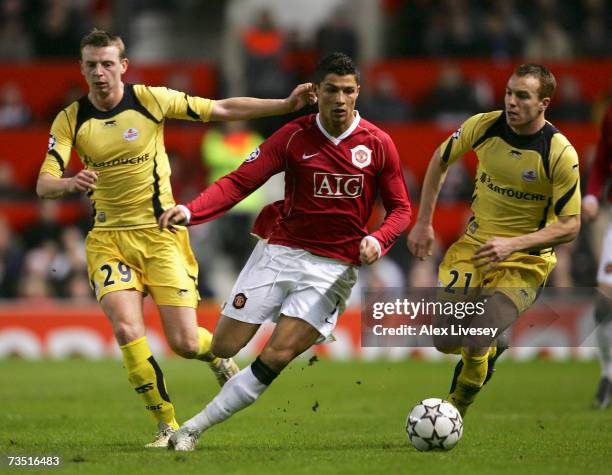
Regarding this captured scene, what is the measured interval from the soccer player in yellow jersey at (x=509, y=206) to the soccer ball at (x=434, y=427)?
0.78 metres

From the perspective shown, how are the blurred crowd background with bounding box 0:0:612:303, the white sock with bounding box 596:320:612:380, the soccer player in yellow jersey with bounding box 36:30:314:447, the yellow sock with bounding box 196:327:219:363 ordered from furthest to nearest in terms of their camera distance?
1. the blurred crowd background with bounding box 0:0:612:303
2. the white sock with bounding box 596:320:612:380
3. the yellow sock with bounding box 196:327:219:363
4. the soccer player in yellow jersey with bounding box 36:30:314:447

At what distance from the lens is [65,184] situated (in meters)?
8.32

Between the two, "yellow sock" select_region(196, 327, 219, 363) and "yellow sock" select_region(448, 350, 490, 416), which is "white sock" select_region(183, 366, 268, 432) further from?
"yellow sock" select_region(448, 350, 490, 416)

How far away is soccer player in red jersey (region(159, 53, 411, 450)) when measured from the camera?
8203mm

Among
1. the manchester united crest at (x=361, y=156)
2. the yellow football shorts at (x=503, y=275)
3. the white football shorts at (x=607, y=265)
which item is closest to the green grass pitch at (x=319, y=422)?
the yellow football shorts at (x=503, y=275)

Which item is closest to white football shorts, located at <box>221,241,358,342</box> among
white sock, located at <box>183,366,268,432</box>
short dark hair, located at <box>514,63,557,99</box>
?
white sock, located at <box>183,366,268,432</box>

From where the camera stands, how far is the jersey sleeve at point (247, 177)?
26.7 ft

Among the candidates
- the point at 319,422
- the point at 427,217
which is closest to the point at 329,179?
the point at 427,217

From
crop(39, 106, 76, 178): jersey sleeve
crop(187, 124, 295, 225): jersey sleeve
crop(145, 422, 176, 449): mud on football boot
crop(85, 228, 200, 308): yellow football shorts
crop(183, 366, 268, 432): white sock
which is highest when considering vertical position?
crop(39, 106, 76, 178): jersey sleeve

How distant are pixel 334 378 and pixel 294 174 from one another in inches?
267

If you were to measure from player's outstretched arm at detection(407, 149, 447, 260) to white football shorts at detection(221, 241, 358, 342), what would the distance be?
29.3 inches

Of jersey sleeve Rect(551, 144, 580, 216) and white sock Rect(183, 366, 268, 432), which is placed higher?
jersey sleeve Rect(551, 144, 580, 216)

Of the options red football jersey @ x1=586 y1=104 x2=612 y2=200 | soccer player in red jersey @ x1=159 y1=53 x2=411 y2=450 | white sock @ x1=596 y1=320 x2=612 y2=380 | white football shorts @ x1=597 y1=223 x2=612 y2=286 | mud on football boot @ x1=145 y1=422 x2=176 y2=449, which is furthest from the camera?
white sock @ x1=596 y1=320 x2=612 y2=380

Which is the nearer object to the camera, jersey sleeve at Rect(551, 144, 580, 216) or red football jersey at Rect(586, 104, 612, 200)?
jersey sleeve at Rect(551, 144, 580, 216)
